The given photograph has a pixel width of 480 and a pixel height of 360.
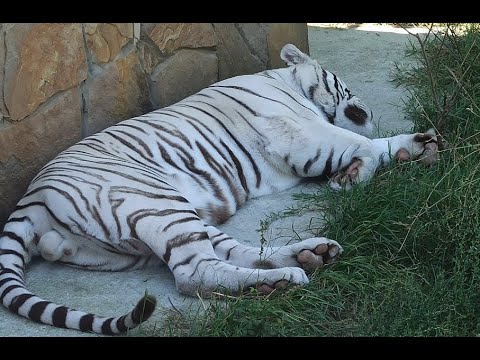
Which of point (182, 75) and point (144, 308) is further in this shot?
point (182, 75)

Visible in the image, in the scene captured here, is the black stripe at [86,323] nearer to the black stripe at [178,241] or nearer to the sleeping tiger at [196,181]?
the sleeping tiger at [196,181]

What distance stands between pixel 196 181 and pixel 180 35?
1.20 m

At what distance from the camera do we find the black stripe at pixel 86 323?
3.62m

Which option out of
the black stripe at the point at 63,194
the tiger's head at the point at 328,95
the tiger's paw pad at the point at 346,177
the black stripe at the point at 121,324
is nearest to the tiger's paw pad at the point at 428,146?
the tiger's paw pad at the point at 346,177

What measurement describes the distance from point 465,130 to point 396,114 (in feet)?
2.78

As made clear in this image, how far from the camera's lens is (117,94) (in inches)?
203

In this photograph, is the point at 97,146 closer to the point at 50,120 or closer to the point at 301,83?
the point at 50,120

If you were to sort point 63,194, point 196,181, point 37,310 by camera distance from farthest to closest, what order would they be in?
1. point 196,181
2. point 63,194
3. point 37,310

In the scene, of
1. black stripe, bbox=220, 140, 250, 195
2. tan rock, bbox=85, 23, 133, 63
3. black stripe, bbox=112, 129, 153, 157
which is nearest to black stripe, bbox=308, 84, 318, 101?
black stripe, bbox=220, 140, 250, 195

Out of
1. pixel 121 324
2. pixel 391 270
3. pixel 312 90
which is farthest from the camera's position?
pixel 312 90

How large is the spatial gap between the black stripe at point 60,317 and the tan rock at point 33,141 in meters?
0.96

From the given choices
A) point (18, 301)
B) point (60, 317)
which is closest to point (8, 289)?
point (18, 301)

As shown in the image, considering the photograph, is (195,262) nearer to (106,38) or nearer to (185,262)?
(185,262)

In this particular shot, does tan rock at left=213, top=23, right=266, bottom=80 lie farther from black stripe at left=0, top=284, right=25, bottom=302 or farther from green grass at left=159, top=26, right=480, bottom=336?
black stripe at left=0, top=284, right=25, bottom=302
